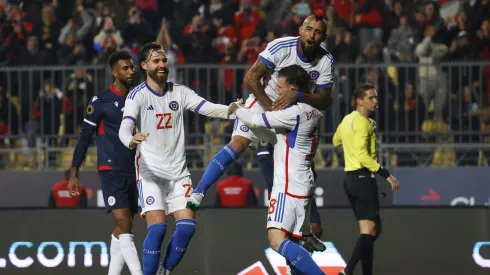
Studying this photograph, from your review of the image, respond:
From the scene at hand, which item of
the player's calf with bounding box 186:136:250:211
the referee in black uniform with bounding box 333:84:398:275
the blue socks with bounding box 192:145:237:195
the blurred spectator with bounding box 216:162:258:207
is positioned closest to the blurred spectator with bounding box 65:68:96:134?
the blurred spectator with bounding box 216:162:258:207

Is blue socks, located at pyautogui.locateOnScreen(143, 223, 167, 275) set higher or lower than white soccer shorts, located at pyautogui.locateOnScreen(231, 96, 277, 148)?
lower

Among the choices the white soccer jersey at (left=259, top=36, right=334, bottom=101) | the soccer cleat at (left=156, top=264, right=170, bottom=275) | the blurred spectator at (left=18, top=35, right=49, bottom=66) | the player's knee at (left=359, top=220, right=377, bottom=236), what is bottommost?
the soccer cleat at (left=156, top=264, right=170, bottom=275)

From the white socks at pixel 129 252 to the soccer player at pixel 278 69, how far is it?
51.1 inches

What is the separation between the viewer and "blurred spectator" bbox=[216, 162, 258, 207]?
16125mm

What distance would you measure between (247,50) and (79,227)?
637cm

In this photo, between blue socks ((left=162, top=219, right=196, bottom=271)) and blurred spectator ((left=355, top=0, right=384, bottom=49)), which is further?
blurred spectator ((left=355, top=0, right=384, bottom=49))

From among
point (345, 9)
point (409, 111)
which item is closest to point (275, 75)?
point (409, 111)

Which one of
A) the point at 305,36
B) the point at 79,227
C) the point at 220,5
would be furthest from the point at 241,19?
the point at 305,36

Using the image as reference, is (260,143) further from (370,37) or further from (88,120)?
(370,37)

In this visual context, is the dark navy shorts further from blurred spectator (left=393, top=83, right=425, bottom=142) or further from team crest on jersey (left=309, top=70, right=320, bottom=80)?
blurred spectator (left=393, top=83, right=425, bottom=142)

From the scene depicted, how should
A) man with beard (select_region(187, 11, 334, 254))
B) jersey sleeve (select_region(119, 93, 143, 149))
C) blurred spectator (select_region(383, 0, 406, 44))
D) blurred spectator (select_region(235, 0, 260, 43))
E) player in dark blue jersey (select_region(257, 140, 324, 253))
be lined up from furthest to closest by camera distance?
blurred spectator (select_region(235, 0, 260, 43)) < blurred spectator (select_region(383, 0, 406, 44)) < player in dark blue jersey (select_region(257, 140, 324, 253)) < man with beard (select_region(187, 11, 334, 254)) < jersey sleeve (select_region(119, 93, 143, 149))

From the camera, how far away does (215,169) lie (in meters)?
10.8

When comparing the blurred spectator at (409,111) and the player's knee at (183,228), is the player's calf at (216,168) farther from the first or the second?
the blurred spectator at (409,111)

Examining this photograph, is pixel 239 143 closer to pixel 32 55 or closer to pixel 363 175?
pixel 363 175
